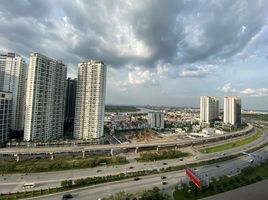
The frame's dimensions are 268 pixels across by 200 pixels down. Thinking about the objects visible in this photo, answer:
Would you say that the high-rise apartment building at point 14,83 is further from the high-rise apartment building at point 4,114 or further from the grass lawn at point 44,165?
the grass lawn at point 44,165

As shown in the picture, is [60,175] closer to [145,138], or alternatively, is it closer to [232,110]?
[145,138]

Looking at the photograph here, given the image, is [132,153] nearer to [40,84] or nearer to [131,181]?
[131,181]

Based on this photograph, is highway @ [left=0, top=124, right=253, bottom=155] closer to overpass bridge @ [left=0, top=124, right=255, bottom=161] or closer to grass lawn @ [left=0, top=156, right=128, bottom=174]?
overpass bridge @ [left=0, top=124, right=255, bottom=161]

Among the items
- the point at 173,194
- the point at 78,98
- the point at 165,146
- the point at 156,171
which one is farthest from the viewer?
the point at 78,98

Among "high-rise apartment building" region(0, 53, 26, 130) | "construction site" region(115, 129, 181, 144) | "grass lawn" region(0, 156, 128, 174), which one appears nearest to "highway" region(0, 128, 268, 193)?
"grass lawn" region(0, 156, 128, 174)

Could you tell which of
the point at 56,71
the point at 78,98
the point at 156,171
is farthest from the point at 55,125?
the point at 156,171

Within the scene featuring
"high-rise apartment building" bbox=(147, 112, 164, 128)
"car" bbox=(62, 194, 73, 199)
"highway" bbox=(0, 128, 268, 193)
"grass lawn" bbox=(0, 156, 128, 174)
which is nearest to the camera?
"car" bbox=(62, 194, 73, 199)
